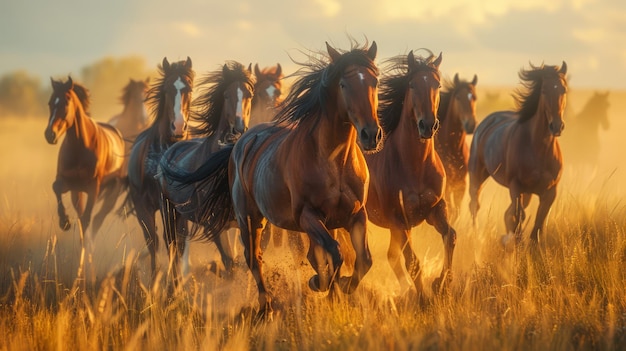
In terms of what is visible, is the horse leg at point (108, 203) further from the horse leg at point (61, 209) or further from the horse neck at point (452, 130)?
the horse neck at point (452, 130)

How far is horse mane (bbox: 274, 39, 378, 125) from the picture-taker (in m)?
6.89

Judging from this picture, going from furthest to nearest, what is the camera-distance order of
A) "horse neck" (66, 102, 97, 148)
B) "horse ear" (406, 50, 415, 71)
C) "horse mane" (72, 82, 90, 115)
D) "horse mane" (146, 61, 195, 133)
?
"horse mane" (72, 82, 90, 115) < "horse neck" (66, 102, 97, 148) < "horse mane" (146, 61, 195, 133) < "horse ear" (406, 50, 415, 71)

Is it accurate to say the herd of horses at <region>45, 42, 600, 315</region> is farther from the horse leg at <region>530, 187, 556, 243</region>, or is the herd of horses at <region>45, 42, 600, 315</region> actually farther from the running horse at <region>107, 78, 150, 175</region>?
the running horse at <region>107, 78, 150, 175</region>

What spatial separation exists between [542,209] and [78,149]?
6.51 meters

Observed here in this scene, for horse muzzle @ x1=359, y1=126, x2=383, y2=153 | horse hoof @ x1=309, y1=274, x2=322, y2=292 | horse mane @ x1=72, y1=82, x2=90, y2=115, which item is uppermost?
horse mane @ x1=72, y1=82, x2=90, y2=115

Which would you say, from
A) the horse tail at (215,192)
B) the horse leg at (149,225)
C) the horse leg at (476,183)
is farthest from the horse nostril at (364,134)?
the horse leg at (476,183)

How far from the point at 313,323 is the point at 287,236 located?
2697mm

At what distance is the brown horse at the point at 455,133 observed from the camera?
11234 millimetres

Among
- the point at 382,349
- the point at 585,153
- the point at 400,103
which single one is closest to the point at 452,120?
the point at 400,103

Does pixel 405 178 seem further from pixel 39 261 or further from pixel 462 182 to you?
pixel 39 261

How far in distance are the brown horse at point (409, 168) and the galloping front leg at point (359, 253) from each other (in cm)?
102

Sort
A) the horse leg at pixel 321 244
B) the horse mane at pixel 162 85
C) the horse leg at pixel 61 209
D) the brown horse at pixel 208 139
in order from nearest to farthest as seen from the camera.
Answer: the horse leg at pixel 321 244
the brown horse at pixel 208 139
the horse mane at pixel 162 85
the horse leg at pixel 61 209

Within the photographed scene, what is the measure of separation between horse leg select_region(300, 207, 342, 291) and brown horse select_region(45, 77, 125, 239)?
6.76 meters

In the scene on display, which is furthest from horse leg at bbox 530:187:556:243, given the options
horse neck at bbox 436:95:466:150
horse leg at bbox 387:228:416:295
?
horse leg at bbox 387:228:416:295
